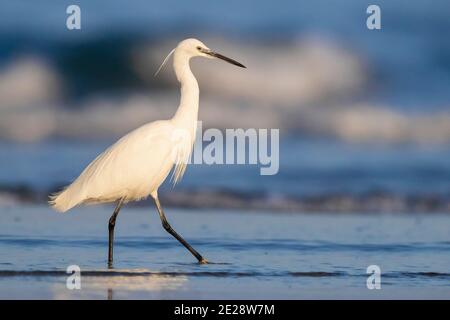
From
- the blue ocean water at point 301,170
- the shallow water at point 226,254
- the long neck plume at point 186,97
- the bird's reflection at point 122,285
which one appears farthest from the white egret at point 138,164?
the blue ocean water at point 301,170

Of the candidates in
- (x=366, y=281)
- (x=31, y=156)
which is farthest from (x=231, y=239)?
(x=31, y=156)

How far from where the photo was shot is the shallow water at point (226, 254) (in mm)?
8062

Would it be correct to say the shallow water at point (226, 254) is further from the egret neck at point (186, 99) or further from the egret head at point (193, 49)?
the egret head at point (193, 49)

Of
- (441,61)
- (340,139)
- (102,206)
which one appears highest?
(441,61)

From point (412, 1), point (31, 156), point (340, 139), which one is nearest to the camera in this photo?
point (31, 156)

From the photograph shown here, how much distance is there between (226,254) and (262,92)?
35.4 ft

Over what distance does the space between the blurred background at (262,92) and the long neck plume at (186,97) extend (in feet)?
16.2

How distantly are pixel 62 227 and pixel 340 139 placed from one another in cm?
800

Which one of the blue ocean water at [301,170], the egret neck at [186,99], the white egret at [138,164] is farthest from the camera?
the blue ocean water at [301,170]

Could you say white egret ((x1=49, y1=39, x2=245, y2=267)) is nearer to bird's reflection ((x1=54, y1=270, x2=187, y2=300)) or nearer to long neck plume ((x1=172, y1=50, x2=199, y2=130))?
long neck plume ((x1=172, y1=50, x2=199, y2=130))

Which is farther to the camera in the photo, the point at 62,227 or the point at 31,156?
the point at 31,156

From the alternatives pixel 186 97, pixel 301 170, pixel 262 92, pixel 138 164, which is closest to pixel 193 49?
pixel 186 97

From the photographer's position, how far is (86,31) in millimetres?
21422

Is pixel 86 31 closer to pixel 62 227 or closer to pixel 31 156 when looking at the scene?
pixel 31 156
